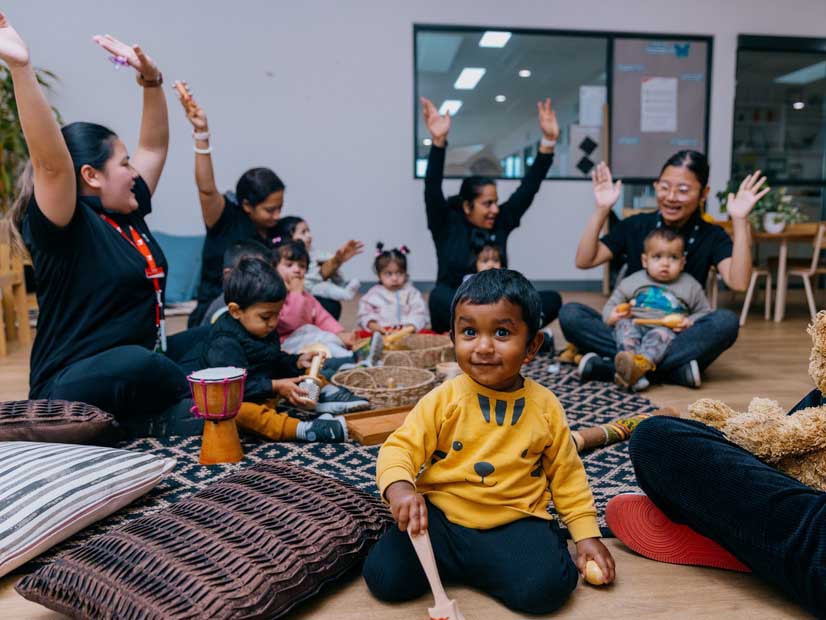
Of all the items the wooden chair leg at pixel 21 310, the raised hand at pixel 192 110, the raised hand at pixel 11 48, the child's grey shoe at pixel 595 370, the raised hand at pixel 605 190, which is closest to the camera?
the raised hand at pixel 11 48

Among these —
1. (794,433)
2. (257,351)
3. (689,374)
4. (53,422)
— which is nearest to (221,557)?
(53,422)

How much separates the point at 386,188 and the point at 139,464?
4.58 m

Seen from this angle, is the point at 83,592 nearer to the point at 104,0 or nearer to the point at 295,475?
the point at 295,475

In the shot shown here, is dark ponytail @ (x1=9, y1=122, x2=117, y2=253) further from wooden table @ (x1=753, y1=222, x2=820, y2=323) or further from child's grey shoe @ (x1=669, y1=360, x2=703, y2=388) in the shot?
wooden table @ (x1=753, y1=222, x2=820, y2=323)

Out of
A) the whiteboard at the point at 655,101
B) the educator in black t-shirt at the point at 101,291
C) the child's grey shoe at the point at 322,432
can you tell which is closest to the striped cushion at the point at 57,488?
the educator in black t-shirt at the point at 101,291

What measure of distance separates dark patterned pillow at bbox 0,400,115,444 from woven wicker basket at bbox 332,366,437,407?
826 millimetres

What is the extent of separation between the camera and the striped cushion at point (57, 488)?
122cm

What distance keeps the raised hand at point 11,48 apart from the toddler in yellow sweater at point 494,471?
Result: 3.54 feet

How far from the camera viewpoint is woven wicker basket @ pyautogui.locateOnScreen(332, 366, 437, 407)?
2.21 m

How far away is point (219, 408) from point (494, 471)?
0.91 metres

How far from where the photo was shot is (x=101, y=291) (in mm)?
1891

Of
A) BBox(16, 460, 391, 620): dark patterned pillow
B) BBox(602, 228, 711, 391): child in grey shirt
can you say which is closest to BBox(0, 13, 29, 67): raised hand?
BBox(16, 460, 391, 620): dark patterned pillow

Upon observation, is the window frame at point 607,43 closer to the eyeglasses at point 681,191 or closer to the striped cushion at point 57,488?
the eyeglasses at point 681,191

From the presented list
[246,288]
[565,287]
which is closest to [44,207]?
[246,288]
